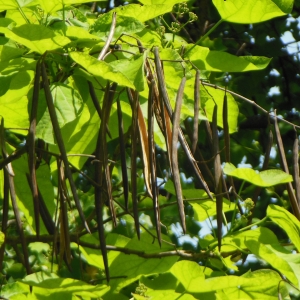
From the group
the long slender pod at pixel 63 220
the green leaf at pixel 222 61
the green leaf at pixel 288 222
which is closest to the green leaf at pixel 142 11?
the green leaf at pixel 222 61

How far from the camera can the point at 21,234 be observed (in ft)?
2.86

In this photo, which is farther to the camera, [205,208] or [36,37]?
[205,208]

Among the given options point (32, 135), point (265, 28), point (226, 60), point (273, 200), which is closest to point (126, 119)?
point (226, 60)

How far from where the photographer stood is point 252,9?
896mm

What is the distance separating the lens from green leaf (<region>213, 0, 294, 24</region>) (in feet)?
2.90

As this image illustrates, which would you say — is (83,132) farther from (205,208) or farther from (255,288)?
(255,288)

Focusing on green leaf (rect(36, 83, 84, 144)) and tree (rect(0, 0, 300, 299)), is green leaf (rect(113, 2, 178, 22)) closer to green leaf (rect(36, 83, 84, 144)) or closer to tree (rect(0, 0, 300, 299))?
tree (rect(0, 0, 300, 299))

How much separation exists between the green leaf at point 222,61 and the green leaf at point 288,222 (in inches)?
8.1

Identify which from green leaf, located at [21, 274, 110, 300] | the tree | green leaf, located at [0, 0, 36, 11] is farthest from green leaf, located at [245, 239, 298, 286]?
green leaf, located at [0, 0, 36, 11]

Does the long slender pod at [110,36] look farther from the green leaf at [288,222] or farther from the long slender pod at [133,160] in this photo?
the green leaf at [288,222]

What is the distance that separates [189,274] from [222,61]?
1.03ft

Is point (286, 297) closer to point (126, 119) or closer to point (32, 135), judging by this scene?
point (126, 119)

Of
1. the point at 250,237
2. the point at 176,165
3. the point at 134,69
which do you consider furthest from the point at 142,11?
the point at 250,237

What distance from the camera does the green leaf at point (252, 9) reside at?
89cm
